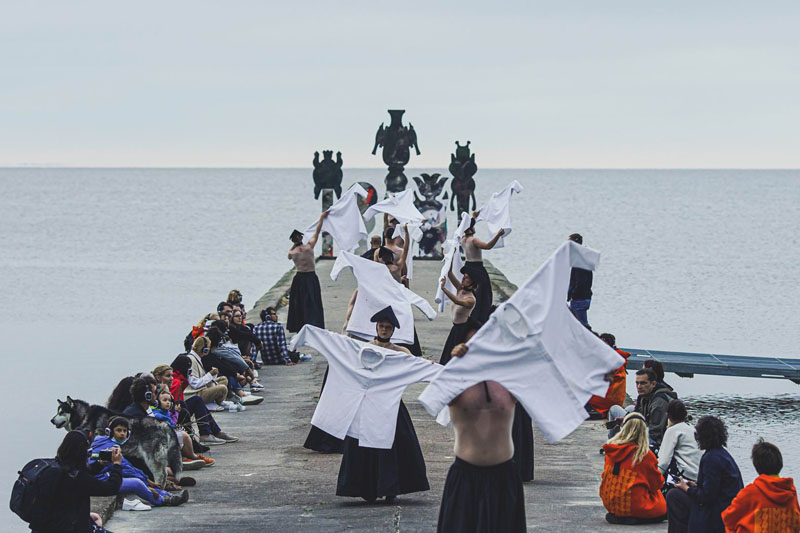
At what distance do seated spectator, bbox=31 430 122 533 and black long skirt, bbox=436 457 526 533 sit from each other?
264cm

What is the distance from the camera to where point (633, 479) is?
36.3 feet

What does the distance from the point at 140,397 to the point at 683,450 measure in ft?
15.4

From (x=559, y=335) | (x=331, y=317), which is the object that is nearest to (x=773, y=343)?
(x=331, y=317)

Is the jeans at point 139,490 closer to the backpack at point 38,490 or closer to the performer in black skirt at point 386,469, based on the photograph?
the performer in black skirt at point 386,469

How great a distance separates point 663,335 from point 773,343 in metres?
2.96

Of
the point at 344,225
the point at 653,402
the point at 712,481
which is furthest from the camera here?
the point at 344,225

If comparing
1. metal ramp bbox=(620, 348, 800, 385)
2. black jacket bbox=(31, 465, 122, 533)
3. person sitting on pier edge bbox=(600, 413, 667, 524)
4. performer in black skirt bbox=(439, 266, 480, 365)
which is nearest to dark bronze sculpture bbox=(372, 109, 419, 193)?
metal ramp bbox=(620, 348, 800, 385)

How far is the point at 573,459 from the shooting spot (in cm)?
1402

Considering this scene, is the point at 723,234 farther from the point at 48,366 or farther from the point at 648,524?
the point at 648,524

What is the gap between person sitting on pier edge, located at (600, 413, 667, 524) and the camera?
36.2 ft

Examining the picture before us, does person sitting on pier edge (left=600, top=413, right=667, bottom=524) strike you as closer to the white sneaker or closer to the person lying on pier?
the person lying on pier

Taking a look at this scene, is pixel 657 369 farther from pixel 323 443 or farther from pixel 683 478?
pixel 323 443

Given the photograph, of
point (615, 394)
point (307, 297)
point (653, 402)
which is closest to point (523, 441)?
point (653, 402)

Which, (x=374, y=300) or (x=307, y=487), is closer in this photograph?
(x=307, y=487)
